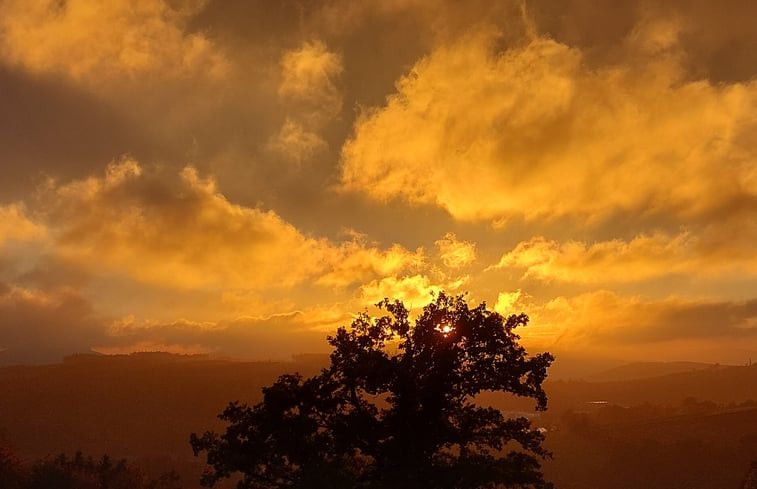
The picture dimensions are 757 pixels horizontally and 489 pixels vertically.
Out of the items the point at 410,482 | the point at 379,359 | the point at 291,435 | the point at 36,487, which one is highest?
the point at 379,359

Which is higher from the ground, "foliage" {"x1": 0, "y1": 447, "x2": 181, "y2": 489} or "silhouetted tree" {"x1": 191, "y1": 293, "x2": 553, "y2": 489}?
"silhouetted tree" {"x1": 191, "y1": 293, "x2": 553, "y2": 489}

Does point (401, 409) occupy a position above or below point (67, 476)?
above

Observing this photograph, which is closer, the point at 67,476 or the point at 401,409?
the point at 401,409

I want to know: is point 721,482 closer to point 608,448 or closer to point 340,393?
point 608,448

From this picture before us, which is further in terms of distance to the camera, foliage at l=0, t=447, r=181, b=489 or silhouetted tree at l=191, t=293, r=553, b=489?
Answer: foliage at l=0, t=447, r=181, b=489

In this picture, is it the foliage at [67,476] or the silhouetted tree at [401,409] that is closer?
the silhouetted tree at [401,409]

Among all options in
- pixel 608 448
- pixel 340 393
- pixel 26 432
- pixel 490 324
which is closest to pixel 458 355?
pixel 490 324

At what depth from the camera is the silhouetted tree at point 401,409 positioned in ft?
79.4

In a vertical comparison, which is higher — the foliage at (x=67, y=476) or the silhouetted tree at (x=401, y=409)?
the silhouetted tree at (x=401, y=409)

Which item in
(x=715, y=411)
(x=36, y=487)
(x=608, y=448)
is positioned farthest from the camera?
(x=715, y=411)

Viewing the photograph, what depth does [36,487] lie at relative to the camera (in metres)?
71.4

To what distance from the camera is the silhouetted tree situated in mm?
24188

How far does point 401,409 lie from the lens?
2534 cm

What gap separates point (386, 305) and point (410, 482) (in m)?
7.97
